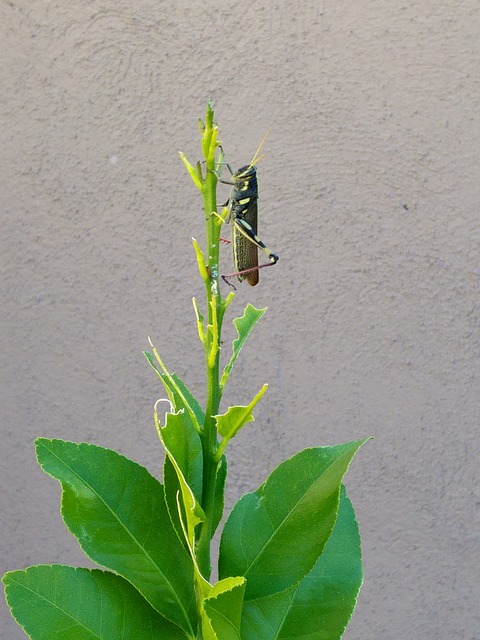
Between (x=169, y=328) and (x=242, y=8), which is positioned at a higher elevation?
(x=242, y=8)

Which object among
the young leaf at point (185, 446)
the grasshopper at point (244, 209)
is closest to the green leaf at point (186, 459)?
the young leaf at point (185, 446)

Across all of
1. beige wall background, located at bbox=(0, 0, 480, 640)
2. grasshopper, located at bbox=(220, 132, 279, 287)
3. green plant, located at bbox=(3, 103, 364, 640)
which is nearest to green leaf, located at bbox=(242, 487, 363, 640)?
green plant, located at bbox=(3, 103, 364, 640)

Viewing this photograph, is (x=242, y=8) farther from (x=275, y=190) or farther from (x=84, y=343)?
(x=84, y=343)

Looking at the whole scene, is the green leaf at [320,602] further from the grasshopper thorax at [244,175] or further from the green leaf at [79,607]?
the grasshopper thorax at [244,175]

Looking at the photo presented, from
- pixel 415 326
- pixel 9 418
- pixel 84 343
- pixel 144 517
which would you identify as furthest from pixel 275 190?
pixel 144 517

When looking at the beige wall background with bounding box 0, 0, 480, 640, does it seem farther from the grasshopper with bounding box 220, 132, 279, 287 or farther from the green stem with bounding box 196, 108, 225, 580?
the green stem with bounding box 196, 108, 225, 580
